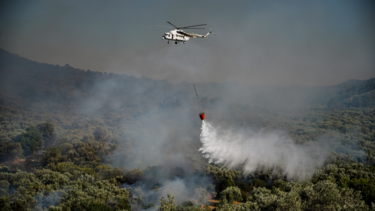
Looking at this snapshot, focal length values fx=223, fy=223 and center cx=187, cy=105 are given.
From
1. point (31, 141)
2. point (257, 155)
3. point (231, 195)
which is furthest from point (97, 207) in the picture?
point (31, 141)

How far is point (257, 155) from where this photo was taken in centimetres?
6919

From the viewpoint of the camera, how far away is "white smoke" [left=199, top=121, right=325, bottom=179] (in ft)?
184

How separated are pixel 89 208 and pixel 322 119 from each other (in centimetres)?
16392

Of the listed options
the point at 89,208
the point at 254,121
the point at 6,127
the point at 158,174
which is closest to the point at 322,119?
the point at 254,121

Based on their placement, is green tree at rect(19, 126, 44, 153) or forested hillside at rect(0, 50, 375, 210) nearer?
forested hillside at rect(0, 50, 375, 210)

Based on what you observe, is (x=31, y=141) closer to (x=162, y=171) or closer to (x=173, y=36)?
(x=162, y=171)

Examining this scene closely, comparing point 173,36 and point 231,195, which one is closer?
point 173,36

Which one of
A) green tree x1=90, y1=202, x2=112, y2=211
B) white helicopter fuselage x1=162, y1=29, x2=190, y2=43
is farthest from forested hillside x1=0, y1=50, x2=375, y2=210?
white helicopter fuselage x1=162, y1=29, x2=190, y2=43

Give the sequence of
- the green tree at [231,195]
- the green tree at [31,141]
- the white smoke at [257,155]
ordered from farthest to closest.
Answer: the green tree at [31,141] < the white smoke at [257,155] < the green tree at [231,195]

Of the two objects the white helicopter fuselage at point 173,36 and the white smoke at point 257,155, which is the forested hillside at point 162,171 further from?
the white helicopter fuselage at point 173,36

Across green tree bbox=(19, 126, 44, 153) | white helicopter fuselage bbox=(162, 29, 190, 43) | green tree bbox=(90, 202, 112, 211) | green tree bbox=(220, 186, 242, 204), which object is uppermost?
white helicopter fuselage bbox=(162, 29, 190, 43)

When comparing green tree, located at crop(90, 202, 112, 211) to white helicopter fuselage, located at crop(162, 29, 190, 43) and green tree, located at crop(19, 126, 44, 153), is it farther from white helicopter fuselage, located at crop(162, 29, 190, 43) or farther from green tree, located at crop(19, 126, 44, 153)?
green tree, located at crop(19, 126, 44, 153)

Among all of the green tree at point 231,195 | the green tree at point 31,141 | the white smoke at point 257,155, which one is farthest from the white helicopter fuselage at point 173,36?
the green tree at point 31,141

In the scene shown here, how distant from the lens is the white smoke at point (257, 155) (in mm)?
56059
